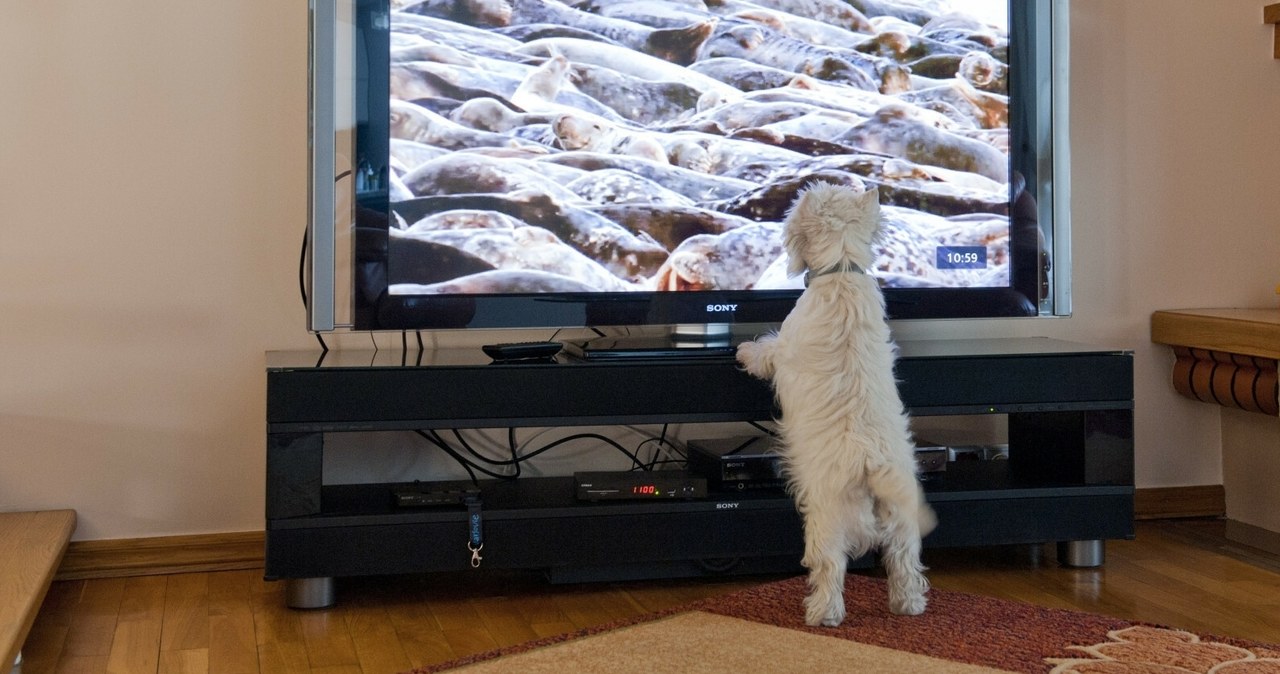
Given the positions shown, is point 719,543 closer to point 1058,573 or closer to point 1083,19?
point 1058,573

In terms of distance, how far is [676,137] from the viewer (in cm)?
271

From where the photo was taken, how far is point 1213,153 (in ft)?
11.1

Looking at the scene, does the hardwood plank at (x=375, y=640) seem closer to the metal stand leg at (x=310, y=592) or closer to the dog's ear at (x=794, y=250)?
the metal stand leg at (x=310, y=592)

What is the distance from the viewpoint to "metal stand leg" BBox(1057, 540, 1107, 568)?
2.79 m

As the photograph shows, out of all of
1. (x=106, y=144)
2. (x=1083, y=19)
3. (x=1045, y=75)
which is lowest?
(x=106, y=144)

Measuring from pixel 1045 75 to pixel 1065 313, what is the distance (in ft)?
1.86

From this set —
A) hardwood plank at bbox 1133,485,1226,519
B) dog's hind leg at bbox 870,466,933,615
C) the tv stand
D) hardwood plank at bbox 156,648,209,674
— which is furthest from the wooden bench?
hardwood plank at bbox 1133,485,1226,519

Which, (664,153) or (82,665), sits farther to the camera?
(664,153)

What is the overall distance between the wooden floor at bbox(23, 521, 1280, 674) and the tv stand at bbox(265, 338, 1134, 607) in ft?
0.28

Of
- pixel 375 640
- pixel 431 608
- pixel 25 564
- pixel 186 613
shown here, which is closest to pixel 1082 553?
pixel 431 608

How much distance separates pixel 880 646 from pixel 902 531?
214 millimetres

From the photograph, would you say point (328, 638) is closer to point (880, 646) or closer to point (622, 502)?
point (622, 502)

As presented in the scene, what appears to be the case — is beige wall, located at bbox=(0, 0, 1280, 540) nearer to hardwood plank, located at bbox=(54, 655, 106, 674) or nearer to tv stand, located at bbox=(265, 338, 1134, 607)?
tv stand, located at bbox=(265, 338, 1134, 607)

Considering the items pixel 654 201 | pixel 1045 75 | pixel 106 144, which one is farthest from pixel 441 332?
pixel 1045 75
